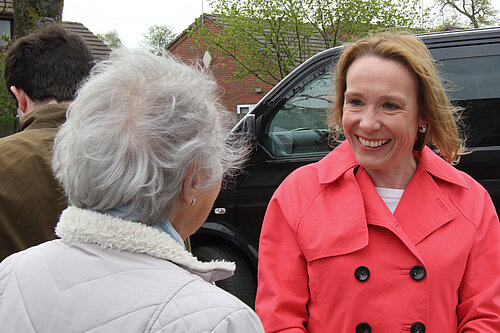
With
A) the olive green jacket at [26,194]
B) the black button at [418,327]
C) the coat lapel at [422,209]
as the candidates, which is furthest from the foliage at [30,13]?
the black button at [418,327]

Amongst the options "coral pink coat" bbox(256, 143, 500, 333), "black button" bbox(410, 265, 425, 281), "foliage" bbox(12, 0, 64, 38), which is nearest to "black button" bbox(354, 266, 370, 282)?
"coral pink coat" bbox(256, 143, 500, 333)

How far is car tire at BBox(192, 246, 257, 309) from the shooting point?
12.3ft

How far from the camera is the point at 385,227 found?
1.76 m

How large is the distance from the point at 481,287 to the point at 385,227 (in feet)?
1.15

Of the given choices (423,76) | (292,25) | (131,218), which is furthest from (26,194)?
(292,25)

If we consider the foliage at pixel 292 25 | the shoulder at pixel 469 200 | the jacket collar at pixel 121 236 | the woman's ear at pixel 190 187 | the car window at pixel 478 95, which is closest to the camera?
the jacket collar at pixel 121 236

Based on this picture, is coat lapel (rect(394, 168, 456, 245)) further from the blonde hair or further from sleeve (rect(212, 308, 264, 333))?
sleeve (rect(212, 308, 264, 333))

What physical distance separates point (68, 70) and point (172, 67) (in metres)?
1.07

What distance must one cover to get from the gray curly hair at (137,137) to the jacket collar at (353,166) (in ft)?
2.37

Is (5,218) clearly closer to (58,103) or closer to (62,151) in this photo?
(58,103)

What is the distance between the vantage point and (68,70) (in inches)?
85.5

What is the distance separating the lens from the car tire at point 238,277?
3.74 metres

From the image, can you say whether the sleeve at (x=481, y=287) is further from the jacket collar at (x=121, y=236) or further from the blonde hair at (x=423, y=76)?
the jacket collar at (x=121, y=236)

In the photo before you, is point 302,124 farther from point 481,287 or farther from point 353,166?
point 481,287
